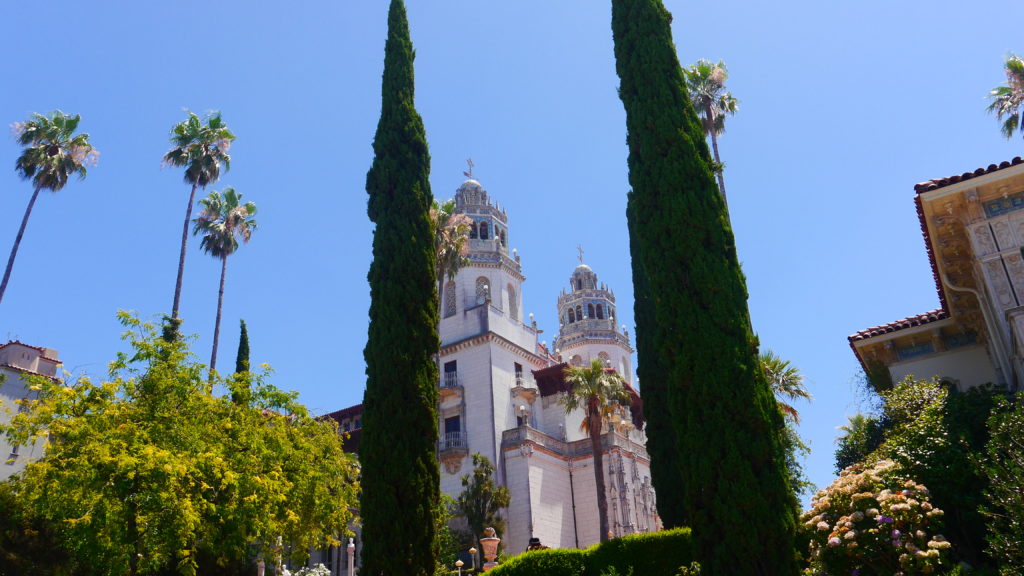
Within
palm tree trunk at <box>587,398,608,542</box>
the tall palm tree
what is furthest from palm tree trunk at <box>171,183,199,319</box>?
palm tree trunk at <box>587,398,608,542</box>

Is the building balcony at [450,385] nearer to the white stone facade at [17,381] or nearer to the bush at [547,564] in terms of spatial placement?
the white stone facade at [17,381]

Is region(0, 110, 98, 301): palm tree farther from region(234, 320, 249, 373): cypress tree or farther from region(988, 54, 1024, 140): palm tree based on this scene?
region(988, 54, 1024, 140): palm tree

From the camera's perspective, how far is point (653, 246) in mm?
15336

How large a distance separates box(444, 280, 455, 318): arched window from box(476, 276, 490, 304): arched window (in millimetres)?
1648

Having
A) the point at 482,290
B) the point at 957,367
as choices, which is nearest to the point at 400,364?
the point at 957,367

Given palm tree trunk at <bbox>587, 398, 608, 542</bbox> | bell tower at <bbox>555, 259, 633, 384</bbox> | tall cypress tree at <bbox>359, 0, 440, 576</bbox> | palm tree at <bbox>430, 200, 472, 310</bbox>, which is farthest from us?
bell tower at <bbox>555, 259, 633, 384</bbox>

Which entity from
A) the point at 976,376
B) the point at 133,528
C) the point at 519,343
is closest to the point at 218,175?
the point at 519,343

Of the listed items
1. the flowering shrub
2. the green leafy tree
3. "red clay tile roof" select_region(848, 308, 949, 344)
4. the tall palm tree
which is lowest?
the flowering shrub

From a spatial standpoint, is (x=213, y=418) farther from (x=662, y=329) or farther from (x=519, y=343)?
(x=519, y=343)

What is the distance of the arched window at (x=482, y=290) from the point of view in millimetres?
49094

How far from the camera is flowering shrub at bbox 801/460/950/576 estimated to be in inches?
495

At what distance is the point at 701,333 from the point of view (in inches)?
553

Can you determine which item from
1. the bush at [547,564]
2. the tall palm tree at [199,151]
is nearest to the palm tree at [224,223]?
the tall palm tree at [199,151]

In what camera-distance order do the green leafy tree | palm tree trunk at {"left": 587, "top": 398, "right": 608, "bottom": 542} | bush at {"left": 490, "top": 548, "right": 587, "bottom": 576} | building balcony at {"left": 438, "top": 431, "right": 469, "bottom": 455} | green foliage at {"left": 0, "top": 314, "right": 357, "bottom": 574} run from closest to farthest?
green foliage at {"left": 0, "top": 314, "right": 357, "bottom": 574} → bush at {"left": 490, "top": 548, "right": 587, "bottom": 576} → palm tree trunk at {"left": 587, "top": 398, "right": 608, "bottom": 542} → the green leafy tree → building balcony at {"left": 438, "top": 431, "right": 469, "bottom": 455}
